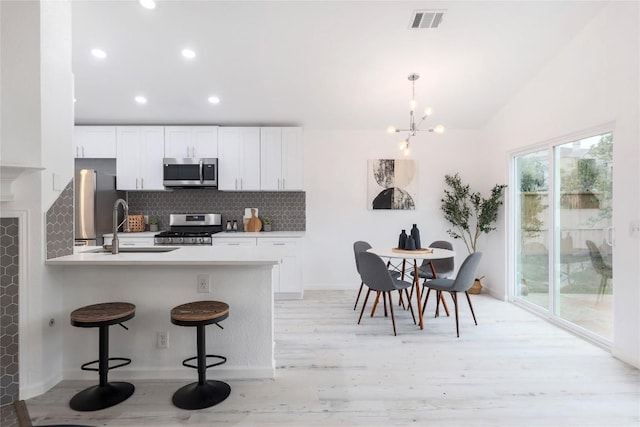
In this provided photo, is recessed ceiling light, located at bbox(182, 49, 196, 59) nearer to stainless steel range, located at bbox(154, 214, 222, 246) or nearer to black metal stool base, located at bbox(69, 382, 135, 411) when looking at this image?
stainless steel range, located at bbox(154, 214, 222, 246)

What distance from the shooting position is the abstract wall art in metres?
5.26

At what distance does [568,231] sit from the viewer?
3561 millimetres

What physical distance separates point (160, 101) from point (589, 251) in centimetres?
524

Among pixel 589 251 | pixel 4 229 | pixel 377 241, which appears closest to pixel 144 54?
pixel 4 229

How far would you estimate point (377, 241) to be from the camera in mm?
5305

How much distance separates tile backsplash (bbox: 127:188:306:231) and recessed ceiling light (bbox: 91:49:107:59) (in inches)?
82.8

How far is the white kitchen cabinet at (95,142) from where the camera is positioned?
4.76 m

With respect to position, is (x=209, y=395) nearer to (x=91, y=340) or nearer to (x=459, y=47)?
(x=91, y=340)

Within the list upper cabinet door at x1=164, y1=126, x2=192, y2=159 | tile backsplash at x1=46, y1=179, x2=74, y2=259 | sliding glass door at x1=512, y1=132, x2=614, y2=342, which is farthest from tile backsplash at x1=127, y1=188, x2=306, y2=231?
sliding glass door at x1=512, y1=132, x2=614, y2=342

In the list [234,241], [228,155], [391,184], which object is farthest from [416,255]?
[228,155]

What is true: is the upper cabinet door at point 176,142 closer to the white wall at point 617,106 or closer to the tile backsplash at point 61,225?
the tile backsplash at point 61,225

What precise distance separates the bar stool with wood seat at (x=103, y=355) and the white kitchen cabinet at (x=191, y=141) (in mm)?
2926

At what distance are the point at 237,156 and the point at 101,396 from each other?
3.36m

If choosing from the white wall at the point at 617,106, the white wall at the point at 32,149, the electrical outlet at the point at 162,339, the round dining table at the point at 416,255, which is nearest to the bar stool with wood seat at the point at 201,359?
the electrical outlet at the point at 162,339
